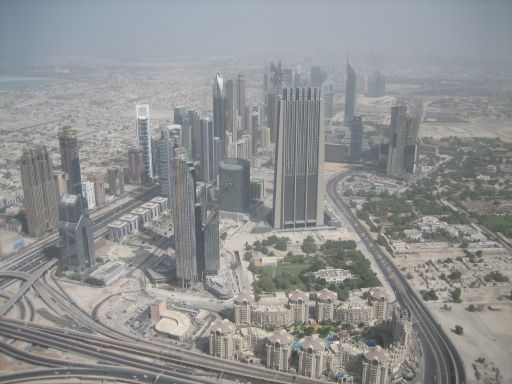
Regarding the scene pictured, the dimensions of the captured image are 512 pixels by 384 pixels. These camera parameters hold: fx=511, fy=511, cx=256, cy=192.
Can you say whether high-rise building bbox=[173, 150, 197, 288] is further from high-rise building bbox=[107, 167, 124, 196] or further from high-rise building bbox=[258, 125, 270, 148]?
high-rise building bbox=[258, 125, 270, 148]

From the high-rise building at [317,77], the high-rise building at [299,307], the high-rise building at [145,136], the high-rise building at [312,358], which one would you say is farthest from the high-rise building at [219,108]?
the high-rise building at [312,358]

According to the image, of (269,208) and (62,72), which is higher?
(62,72)

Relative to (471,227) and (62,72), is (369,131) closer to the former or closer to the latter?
(471,227)

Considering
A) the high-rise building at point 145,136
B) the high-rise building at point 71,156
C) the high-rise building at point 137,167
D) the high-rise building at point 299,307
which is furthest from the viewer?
the high-rise building at point 145,136

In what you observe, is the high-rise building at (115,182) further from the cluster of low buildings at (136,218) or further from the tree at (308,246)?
the tree at (308,246)

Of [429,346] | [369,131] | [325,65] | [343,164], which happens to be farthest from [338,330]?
[325,65]
